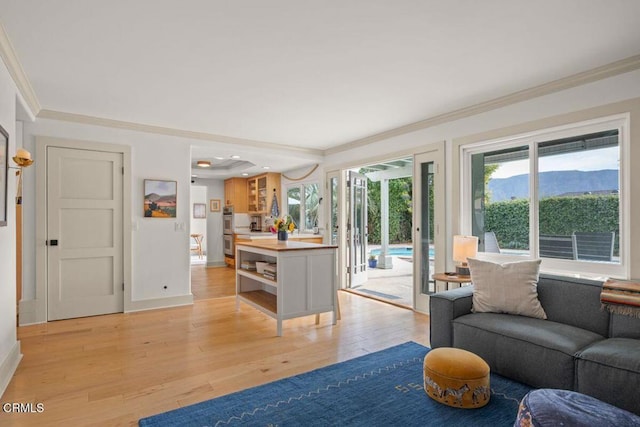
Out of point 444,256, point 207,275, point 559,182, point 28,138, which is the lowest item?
point 207,275

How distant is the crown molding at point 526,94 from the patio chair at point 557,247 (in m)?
1.37

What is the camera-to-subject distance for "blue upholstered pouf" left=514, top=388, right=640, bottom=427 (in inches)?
59.1

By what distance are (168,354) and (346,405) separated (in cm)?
175

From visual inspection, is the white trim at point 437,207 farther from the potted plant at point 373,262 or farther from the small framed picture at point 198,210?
the small framed picture at point 198,210

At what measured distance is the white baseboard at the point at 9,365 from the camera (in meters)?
2.49

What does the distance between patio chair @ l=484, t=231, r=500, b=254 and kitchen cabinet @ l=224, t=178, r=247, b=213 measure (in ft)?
19.9


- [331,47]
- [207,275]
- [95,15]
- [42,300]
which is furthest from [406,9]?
[207,275]

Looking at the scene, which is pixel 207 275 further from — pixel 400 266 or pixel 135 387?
pixel 135 387

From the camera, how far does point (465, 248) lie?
12.3ft

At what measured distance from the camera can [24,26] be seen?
2.31 m

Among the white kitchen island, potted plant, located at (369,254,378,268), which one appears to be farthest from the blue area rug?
potted plant, located at (369,254,378,268)

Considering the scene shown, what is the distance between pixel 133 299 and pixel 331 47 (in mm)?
3928

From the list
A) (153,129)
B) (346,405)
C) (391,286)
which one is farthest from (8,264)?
(391,286)

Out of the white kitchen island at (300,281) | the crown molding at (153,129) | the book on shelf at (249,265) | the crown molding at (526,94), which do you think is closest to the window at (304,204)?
the crown molding at (153,129)
